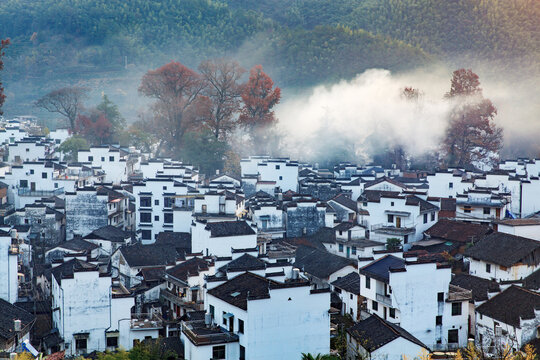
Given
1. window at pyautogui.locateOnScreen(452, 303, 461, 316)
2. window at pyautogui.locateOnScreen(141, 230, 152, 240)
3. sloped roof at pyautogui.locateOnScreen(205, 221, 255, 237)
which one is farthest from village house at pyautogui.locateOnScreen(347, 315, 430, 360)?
window at pyautogui.locateOnScreen(141, 230, 152, 240)

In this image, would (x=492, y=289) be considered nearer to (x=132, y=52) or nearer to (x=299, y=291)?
(x=299, y=291)

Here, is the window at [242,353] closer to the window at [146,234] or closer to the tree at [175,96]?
the window at [146,234]

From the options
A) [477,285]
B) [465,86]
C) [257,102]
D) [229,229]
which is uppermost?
[465,86]

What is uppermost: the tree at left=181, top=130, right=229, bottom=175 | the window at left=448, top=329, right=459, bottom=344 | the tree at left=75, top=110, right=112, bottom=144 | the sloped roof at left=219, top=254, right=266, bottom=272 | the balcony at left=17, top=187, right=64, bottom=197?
the tree at left=75, top=110, right=112, bottom=144

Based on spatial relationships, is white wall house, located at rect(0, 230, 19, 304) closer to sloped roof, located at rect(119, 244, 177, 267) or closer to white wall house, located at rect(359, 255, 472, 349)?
sloped roof, located at rect(119, 244, 177, 267)

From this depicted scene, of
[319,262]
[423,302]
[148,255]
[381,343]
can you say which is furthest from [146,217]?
[381,343]

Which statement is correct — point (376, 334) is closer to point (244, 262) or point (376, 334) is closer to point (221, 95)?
point (244, 262)
